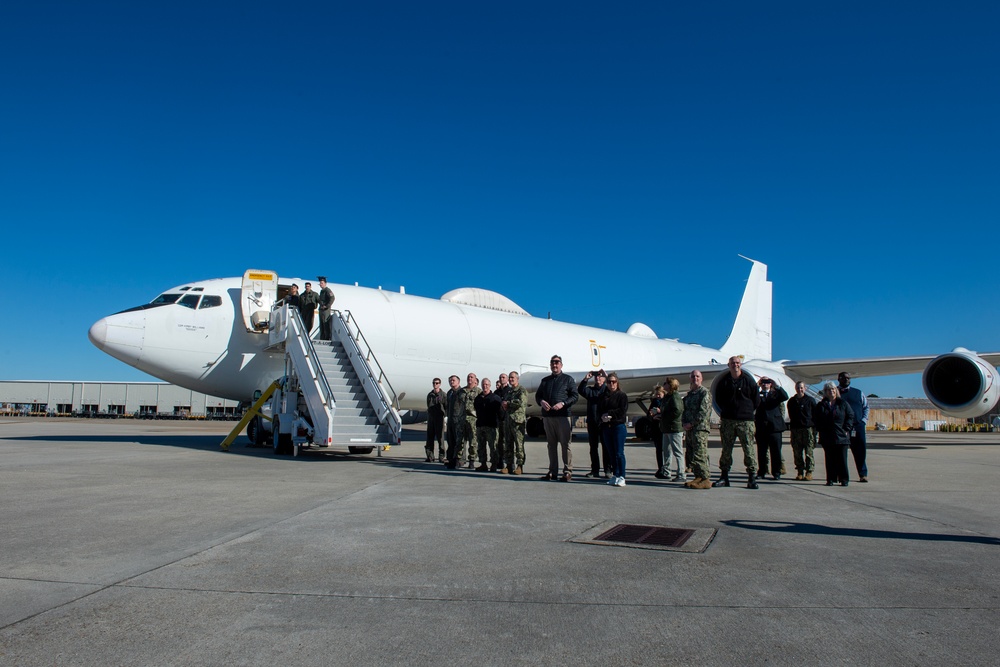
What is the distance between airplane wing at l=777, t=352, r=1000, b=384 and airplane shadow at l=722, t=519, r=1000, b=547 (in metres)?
14.2

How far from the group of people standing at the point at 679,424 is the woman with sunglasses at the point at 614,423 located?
0.04ft

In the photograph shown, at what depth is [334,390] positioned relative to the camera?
12.2 meters

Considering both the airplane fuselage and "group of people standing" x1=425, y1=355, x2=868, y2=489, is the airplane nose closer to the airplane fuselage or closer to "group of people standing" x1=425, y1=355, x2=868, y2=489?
the airplane fuselage

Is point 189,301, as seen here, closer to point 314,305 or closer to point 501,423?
point 314,305

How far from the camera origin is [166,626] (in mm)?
2926

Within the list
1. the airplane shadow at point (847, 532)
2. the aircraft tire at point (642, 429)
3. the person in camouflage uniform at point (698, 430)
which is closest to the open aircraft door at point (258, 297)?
the person in camouflage uniform at point (698, 430)

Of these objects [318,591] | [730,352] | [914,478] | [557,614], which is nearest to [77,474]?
[318,591]

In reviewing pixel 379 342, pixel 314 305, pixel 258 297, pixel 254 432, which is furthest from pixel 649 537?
pixel 254 432

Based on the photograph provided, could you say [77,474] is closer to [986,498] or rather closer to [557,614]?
[557,614]

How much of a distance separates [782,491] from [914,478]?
308 centimetres

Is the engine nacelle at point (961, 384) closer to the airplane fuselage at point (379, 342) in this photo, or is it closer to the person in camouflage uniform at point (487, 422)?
the airplane fuselage at point (379, 342)

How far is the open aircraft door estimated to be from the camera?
1412cm

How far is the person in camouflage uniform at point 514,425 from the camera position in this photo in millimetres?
9805

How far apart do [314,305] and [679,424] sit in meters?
7.97
